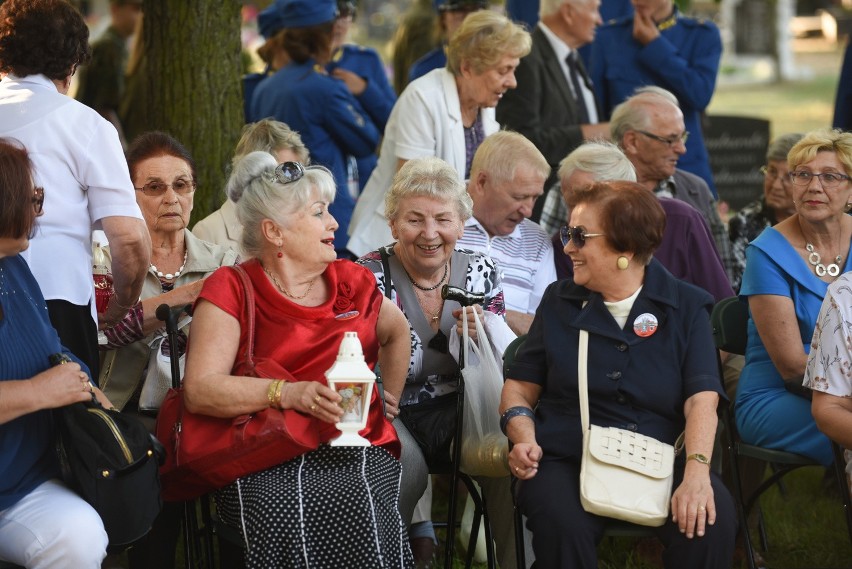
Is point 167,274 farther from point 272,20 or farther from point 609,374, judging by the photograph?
point 272,20

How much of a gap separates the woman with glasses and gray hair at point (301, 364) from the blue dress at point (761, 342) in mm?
1402

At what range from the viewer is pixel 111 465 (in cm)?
332

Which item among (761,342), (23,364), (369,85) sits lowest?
(761,342)

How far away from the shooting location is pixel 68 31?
3.75m

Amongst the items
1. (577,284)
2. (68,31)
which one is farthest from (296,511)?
(68,31)

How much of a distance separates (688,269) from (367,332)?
193 cm

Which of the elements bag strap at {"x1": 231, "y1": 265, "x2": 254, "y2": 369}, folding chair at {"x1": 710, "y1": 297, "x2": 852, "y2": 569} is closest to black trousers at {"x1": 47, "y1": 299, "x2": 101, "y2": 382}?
bag strap at {"x1": 231, "y1": 265, "x2": 254, "y2": 369}

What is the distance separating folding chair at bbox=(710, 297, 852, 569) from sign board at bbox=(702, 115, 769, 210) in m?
5.06

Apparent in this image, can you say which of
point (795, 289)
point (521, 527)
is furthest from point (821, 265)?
point (521, 527)

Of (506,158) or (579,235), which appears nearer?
(579,235)

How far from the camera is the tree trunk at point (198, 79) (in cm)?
571

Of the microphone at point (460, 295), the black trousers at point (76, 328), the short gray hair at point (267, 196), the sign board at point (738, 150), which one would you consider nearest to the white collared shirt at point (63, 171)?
the black trousers at point (76, 328)

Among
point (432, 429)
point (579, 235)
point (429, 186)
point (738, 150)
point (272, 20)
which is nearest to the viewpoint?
point (579, 235)

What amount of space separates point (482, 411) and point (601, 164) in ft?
4.95
